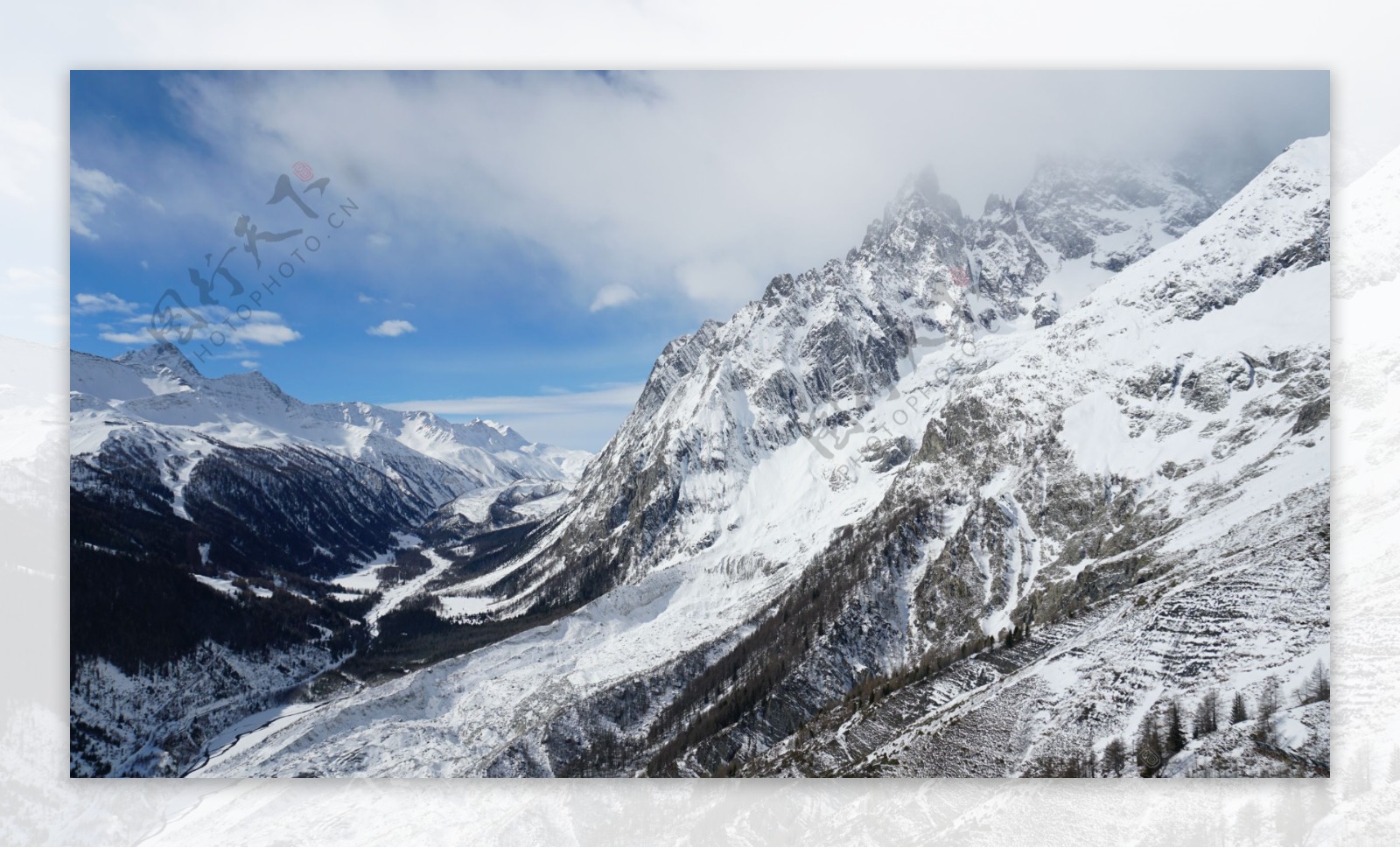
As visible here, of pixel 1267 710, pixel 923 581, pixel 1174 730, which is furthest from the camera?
pixel 923 581

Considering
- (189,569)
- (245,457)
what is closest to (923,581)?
(189,569)

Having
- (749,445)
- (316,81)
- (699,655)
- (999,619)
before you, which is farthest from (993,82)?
(749,445)

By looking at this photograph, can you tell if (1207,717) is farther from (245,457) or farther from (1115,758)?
(245,457)

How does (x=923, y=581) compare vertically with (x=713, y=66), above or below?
below

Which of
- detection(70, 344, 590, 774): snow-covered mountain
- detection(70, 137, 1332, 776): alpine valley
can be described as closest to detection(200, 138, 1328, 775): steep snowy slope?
detection(70, 137, 1332, 776): alpine valley

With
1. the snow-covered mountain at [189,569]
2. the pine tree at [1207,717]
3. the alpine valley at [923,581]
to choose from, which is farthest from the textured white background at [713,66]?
the snow-covered mountain at [189,569]

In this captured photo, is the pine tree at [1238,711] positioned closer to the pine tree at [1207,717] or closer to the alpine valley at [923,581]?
the alpine valley at [923,581]

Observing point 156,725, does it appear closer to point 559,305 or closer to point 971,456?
point 559,305
